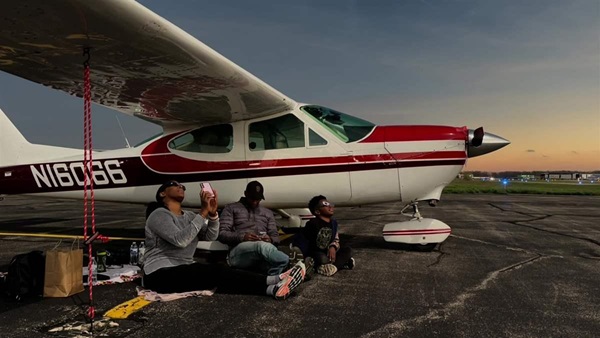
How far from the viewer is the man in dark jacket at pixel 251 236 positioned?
13.1ft

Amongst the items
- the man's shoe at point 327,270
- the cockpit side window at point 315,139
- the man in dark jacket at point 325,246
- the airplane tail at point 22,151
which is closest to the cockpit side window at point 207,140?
the cockpit side window at point 315,139

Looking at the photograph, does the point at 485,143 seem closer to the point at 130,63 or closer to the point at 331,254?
the point at 331,254

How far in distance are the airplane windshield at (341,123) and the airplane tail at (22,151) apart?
4357 millimetres

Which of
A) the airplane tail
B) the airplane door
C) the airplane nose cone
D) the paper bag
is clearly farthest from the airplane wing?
the airplane nose cone

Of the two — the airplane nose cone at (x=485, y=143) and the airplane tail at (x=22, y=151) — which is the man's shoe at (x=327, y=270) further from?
the airplane tail at (x=22, y=151)

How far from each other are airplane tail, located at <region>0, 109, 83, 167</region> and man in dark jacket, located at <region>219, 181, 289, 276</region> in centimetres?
405

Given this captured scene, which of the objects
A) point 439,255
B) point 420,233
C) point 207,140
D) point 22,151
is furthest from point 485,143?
point 22,151

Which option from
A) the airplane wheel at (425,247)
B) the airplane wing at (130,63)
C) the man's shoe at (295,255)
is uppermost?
the airplane wing at (130,63)

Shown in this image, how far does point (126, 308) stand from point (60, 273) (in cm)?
89

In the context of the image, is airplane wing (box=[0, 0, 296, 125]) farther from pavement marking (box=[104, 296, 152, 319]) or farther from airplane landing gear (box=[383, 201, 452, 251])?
airplane landing gear (box=[383, 201, 452, 251])

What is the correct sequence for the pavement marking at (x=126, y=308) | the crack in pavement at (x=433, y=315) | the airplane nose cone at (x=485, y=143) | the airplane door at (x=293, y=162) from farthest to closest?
the airplane door at (x=293, y=162) → the airplane nose cone at (x=485, y=143) → the pavement marking at (x=126, y=308) → the crack in pavement at (x=433, y=315)

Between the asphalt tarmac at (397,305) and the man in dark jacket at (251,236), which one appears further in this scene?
the man in dark jacket at (251,236)

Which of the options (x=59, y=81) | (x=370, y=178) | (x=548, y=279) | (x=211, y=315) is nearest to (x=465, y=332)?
(x=211, y=315)

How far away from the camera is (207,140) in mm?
6305
